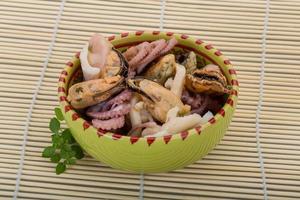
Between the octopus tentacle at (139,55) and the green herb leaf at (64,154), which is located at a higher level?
the octopus tentacle at (139,55)

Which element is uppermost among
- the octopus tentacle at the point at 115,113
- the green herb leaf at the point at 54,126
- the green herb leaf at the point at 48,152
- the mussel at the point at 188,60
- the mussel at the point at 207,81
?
the mussel at the point at 188,60

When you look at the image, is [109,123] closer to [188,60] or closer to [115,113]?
[115,113]

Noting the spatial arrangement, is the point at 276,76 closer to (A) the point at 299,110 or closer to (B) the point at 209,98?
(A) the point at 299,110

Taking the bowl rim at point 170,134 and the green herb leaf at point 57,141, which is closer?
the bowl rim at point 170,134

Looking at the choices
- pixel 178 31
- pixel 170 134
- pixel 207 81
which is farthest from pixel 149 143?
pixel 178 31

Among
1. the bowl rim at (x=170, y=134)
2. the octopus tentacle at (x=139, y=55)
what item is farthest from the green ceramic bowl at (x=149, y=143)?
the octopus tentacle at (x=139, y=55)

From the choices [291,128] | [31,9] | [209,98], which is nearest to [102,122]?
[209,98]

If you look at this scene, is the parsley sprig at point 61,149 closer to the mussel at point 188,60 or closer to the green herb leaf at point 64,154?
A: the green herb leaf at point 64,154
